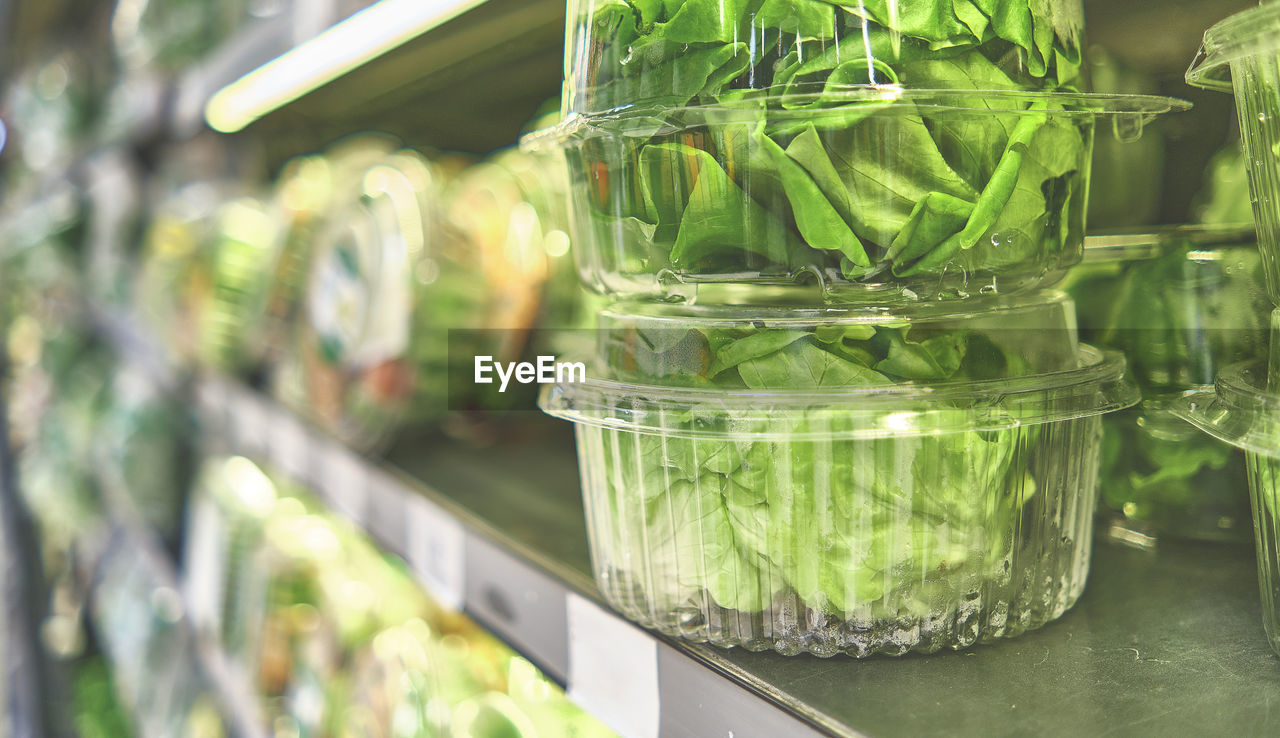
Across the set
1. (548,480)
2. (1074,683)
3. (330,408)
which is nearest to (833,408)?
(1074,683)

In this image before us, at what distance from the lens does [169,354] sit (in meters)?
1.59

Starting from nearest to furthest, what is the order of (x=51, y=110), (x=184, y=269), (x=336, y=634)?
(x=336, y=634) → (x=184, y=269) → (x=51, y=110)

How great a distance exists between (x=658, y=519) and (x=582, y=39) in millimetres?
246

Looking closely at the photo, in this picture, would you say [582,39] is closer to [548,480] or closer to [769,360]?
[769,360]

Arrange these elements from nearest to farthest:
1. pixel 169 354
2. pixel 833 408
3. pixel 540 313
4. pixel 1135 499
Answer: pixel 833 408 < pixel 1135 499 < pixel 540 313 < pixel 169 354

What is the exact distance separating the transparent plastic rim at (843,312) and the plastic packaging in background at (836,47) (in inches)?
3.7

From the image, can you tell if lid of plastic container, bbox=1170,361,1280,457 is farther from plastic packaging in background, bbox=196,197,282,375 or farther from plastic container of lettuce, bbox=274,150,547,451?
plastic packaging in background, bbox=196,197,282,375

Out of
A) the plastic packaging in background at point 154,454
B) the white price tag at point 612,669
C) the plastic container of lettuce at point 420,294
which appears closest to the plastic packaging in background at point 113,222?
the plastic packaging in background at point 154,454

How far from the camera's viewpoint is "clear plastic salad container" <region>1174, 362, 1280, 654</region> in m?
0.35

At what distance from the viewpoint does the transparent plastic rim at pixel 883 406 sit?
380mm

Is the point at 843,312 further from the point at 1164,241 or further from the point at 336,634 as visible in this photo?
the point at 336,634

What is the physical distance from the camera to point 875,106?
0.36m

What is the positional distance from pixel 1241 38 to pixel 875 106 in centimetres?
13

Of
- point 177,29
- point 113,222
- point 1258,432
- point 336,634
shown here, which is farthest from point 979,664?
point 113,222
